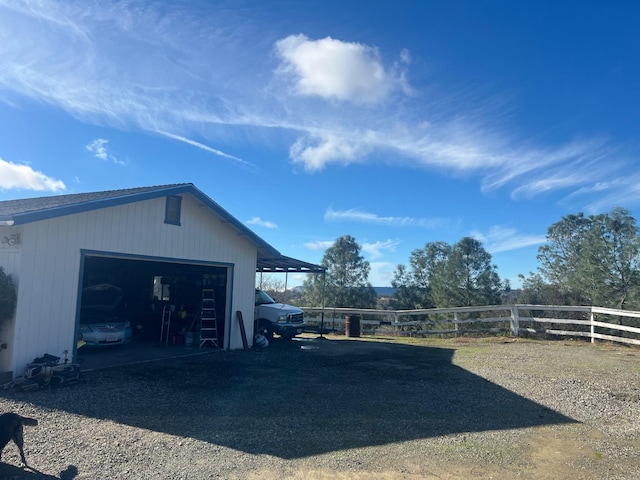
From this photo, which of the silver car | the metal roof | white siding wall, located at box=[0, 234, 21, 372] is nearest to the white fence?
the metal roof

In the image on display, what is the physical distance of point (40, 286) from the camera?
817cm

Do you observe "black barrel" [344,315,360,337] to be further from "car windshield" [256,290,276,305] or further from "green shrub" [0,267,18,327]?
"green shrub" [0,267,18,327]

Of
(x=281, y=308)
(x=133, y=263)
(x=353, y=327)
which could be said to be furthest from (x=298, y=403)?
(x=353, y=327)

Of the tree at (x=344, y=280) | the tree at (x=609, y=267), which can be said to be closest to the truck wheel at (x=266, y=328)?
the tree at (x=609, y=267)

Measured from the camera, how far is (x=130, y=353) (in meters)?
11.4

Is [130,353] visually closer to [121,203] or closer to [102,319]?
[102,319]

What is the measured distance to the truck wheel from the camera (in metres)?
14.4

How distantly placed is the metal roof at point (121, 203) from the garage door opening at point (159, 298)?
1379 millimetres

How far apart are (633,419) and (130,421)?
6993mm

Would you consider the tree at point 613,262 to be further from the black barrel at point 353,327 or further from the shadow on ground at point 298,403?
the shadow on ground at point 298,403

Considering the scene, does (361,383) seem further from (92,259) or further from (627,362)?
(92,259)

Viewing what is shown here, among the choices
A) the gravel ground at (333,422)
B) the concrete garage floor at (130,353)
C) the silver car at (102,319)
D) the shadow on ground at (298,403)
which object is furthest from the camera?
the silver car at (102,319)

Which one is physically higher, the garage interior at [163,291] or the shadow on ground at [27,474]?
the garage interior at [163,291]

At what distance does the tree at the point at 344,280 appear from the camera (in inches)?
1320
